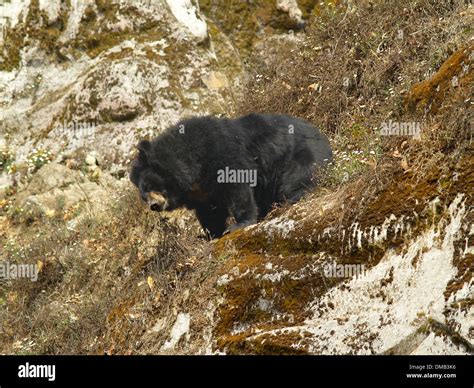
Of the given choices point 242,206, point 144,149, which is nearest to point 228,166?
point 242,206

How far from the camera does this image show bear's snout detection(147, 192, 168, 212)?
895 cm

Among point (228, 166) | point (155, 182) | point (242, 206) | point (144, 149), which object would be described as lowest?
point (242, 206)

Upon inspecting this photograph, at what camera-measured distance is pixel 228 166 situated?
8.71 m

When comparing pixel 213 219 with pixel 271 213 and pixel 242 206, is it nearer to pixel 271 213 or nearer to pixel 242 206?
pixel 242 206

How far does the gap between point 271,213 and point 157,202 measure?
5.53ft

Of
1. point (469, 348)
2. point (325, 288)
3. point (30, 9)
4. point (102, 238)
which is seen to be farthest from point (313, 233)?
point (30, 9)

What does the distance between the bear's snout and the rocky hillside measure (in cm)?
35

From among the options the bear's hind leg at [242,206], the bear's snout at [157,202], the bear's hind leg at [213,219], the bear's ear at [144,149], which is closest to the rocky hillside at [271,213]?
the bear's hind leg at [213,219]

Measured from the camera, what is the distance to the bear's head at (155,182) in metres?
8.91

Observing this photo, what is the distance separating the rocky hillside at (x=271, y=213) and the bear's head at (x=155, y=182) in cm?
40

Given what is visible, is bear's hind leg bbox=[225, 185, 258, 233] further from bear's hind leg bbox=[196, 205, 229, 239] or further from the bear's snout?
the bear's snout

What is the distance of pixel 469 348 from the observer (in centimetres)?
513

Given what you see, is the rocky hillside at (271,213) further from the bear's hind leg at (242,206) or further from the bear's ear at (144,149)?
the bear's ear at (144,149)
